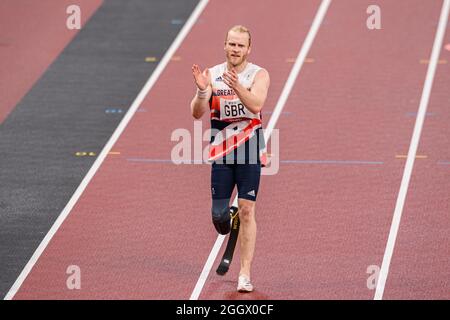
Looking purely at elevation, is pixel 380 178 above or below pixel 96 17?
below

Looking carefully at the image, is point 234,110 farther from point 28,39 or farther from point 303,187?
point 28,39

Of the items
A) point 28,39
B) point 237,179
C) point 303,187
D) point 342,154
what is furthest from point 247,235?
point 28,39

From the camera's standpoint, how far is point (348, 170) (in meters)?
12.6

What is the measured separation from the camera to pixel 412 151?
1305 cm

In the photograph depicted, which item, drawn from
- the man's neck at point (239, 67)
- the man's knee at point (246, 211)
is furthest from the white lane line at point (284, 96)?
the man's neck at point (239, 67)

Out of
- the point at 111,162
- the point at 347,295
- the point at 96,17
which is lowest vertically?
the point at 347,295

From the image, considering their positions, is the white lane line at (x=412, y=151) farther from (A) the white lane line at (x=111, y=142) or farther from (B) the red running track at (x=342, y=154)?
(A) the white lane line at (x=111, y=142)

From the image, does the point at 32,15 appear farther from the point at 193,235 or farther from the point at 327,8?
the point at 193,235

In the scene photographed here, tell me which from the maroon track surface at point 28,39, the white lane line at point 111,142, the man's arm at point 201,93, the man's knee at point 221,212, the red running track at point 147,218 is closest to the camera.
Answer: the man's arm at point 201,93

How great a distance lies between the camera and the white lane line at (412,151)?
10477mm

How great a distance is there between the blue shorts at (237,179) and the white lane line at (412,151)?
1.35 meters
